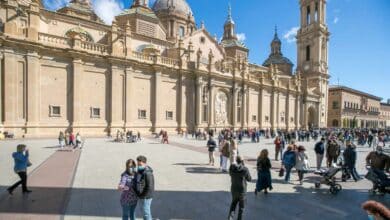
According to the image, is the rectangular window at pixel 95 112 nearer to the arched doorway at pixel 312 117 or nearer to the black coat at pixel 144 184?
the black coat at pixel 144 184

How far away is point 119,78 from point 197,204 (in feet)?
84.3

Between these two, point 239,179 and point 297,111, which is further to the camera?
point 297,111

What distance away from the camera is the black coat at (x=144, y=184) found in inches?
200

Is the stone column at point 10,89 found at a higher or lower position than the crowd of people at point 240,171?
higher

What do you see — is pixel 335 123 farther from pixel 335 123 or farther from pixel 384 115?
pixel 384 115

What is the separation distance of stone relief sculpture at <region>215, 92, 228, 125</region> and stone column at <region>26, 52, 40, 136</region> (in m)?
24.4

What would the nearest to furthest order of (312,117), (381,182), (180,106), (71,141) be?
(381,182), (71,141), (180,106), (312,117)

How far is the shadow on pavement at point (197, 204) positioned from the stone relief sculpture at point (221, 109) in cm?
3231

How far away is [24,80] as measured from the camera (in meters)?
24.6

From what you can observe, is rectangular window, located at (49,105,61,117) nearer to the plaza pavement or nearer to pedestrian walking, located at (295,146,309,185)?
the plaza pavement

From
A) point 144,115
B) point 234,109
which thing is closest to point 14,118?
point 144,115

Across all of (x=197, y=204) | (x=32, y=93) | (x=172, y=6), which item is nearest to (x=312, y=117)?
(x=172, y=6)

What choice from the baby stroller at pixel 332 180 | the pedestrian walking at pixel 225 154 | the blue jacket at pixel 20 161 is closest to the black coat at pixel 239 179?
the baby stroller at pixel 332 180

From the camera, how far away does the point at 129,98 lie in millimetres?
31344
